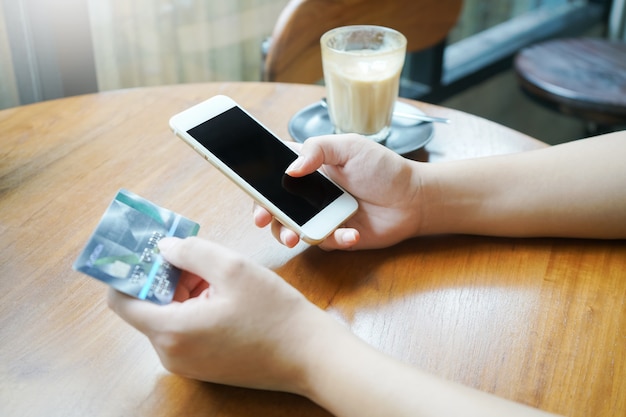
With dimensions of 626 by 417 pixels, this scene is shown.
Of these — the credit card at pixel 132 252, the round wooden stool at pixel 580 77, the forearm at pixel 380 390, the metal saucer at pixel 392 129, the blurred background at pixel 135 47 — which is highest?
the credit card at pixel 132 252

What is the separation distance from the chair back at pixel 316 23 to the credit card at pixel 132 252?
0.69 metres

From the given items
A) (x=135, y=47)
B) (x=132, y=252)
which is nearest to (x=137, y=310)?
(x=132, y=252)

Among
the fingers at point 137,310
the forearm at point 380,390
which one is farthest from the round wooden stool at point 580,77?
the fingers at point 137,310

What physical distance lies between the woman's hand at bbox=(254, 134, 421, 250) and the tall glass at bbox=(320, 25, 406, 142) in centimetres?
20

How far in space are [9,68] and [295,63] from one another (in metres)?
0.63

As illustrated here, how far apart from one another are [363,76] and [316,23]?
0.36 meters

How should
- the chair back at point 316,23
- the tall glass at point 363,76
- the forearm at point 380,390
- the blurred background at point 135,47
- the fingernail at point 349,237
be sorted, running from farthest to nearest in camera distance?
the blurred background at point 135,47 → the chair back at point 316,23 → the tall glass at point 363,76 → the fingernail at point 349,237 → the forearm at point 380,390

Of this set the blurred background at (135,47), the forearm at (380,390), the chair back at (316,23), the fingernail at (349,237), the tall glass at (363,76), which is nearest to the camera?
the forearm at (380,390)

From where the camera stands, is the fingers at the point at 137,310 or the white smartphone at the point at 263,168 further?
the white smartphone at the point at 263,168

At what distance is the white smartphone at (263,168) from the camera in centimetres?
78

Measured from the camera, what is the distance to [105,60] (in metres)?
1.56

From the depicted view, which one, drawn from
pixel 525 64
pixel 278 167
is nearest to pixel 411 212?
pixel 278 167

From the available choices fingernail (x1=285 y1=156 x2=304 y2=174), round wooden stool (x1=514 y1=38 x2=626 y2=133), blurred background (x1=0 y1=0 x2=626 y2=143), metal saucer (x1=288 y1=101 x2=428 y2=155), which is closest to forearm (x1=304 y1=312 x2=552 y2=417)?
fingernail (x1=285 y1=156 x2=304 y2=174)

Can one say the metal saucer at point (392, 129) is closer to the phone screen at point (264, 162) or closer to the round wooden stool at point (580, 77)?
the phone screen at point (264, 162)
